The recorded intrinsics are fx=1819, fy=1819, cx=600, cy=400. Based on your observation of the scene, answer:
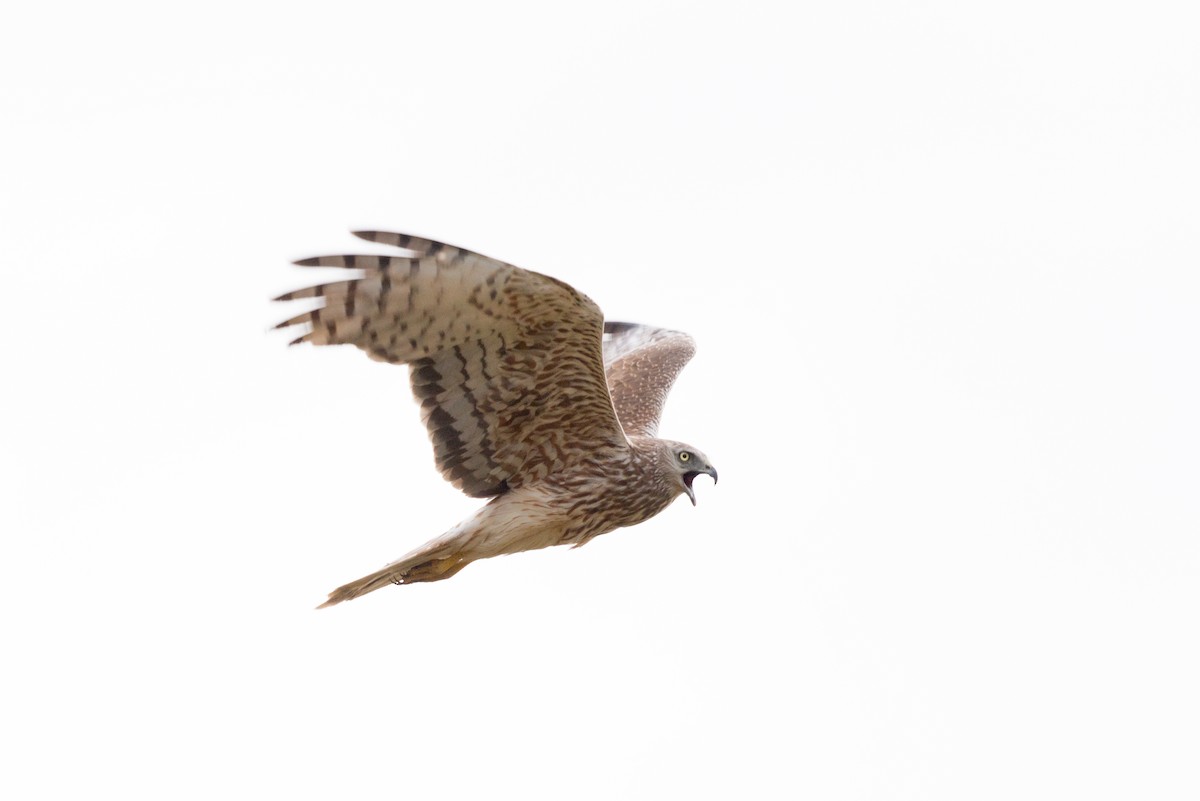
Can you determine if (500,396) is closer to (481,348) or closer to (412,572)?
(481,348)

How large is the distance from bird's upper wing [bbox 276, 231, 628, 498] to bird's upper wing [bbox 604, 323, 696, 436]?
5.00ft

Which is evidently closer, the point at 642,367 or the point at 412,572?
the point at 412,572

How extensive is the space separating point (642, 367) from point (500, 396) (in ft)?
9.93

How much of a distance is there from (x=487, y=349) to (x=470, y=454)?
0.98 meters

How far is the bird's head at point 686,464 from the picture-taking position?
11594 millimetres

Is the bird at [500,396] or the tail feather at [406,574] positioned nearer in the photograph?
the bird at [500,396]

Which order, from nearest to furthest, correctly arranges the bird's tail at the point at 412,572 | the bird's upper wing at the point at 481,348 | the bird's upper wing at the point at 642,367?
the bird's upper wing at the point at 481,348
the bird's tail at the point at 412,572
the bird's upper wing at the point at 642,367

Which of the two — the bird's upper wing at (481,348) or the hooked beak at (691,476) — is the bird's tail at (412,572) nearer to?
the bird's upper wing at (481,348)

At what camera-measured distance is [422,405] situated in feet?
35.7

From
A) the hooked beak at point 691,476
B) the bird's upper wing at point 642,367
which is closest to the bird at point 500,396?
the hooked beak at point 691,476

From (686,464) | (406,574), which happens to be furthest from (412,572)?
(686,464)

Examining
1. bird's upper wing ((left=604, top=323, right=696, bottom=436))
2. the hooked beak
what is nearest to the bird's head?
the hooked beak

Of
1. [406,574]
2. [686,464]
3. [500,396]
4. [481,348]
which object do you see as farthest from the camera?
[686,464]

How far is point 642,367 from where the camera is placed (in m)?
13.8
